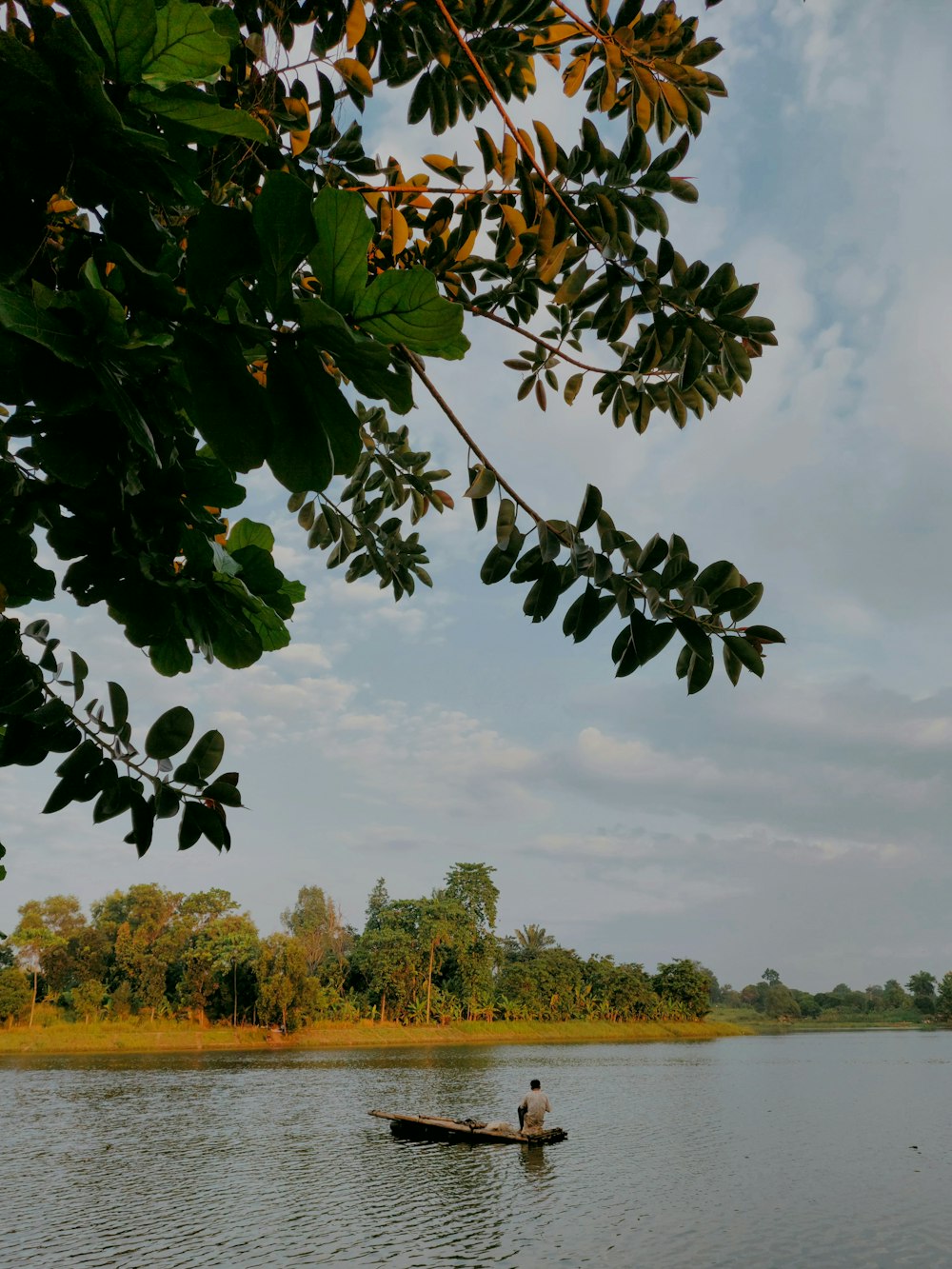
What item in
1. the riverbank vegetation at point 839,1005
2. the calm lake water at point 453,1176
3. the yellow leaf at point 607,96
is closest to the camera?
the yellow leaf at point 607,96

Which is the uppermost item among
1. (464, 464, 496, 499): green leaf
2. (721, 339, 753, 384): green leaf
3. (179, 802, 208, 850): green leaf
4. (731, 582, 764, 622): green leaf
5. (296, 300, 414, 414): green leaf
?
(721, 339, 753, 384): green leaf

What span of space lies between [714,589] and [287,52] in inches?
48.7

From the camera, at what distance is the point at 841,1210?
1140 centimetres

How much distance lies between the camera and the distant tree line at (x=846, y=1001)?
84137 mm

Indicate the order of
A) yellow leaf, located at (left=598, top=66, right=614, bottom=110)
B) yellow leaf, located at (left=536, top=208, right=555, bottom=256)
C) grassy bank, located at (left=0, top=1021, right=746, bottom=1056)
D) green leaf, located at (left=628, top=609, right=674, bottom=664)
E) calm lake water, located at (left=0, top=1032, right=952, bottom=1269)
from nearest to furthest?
green leaf, located at (left=628, top=609, right=674, bottom=664), yellow leaf, located at (left=536, top=208, right=555, bottom=256), yellow leaf, located at (left=598, top=66, right=614, bottom=110), calm lake water, located at (left=0, top=1032, right=952, bottom=1269), grassy bank, located at (left=0, top=1021, right=746, bottom=1056)

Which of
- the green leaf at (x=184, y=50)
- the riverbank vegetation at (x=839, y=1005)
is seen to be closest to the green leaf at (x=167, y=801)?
the green leaf at (x=184, y=50)

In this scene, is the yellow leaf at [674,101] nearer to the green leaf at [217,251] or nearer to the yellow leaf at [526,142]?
the yellow leaf at [526,142]

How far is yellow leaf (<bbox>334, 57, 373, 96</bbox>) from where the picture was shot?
1.56 m

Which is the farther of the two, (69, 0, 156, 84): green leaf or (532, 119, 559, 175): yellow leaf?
(532, 119, 559, 175): yellow leaf

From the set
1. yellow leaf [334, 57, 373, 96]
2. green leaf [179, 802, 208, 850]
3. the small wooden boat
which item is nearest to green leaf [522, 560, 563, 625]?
green leaf [179, 802, 208, 850]

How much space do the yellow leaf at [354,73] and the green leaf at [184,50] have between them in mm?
1138

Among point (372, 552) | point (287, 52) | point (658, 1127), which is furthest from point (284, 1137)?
point (287, 52)

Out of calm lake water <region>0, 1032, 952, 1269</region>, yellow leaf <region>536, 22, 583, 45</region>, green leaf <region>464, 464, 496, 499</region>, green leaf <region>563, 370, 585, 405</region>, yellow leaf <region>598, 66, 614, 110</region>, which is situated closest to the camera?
green leaf <region>464, 464, 496, 499</region>

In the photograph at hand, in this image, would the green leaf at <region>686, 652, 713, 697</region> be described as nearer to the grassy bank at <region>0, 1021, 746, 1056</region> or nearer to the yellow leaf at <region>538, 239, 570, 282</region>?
the yellow leaf at <region>538, 239, 570, 282</region>
